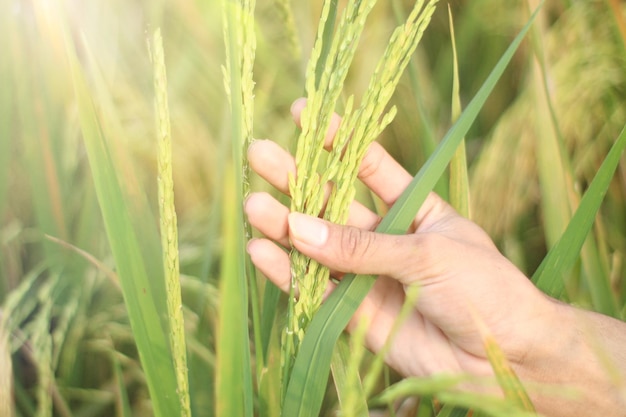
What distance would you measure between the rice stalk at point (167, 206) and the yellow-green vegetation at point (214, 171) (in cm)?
8

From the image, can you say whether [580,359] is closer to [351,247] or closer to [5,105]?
[351,247]

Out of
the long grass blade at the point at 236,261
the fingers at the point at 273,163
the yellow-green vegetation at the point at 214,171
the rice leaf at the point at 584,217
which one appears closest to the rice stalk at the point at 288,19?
the yellow-green vegetation at the point at 214,171

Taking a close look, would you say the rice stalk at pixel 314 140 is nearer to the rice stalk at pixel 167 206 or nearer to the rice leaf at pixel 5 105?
the rice stalk at pixel 167 206

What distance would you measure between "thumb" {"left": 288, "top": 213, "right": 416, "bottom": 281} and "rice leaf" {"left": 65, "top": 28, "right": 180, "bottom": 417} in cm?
15

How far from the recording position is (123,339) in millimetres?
881

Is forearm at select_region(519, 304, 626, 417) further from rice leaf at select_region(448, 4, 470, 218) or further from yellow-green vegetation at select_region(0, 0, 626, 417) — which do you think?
rice leaf at select_region(448, 4, 470, 218)

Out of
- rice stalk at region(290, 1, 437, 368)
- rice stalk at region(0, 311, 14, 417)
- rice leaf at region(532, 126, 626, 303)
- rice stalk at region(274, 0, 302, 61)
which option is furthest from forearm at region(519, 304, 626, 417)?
rice stalk at region(0, 311, 14, 417)

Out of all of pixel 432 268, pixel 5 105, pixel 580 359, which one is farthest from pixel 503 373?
pixel 5 105

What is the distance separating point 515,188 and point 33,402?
2.49 feet

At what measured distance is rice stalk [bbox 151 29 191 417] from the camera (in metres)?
0.46

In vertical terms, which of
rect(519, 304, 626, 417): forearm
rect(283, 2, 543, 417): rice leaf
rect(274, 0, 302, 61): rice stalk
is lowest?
rect(519, 304, 626, 417): forearm

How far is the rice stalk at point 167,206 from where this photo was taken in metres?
0.46

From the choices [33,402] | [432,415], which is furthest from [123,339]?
[432,415]

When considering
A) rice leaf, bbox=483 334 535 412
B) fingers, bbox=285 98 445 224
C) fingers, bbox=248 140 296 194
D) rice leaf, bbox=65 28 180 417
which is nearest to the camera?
rice leaf, bbox=483 334 535 412
